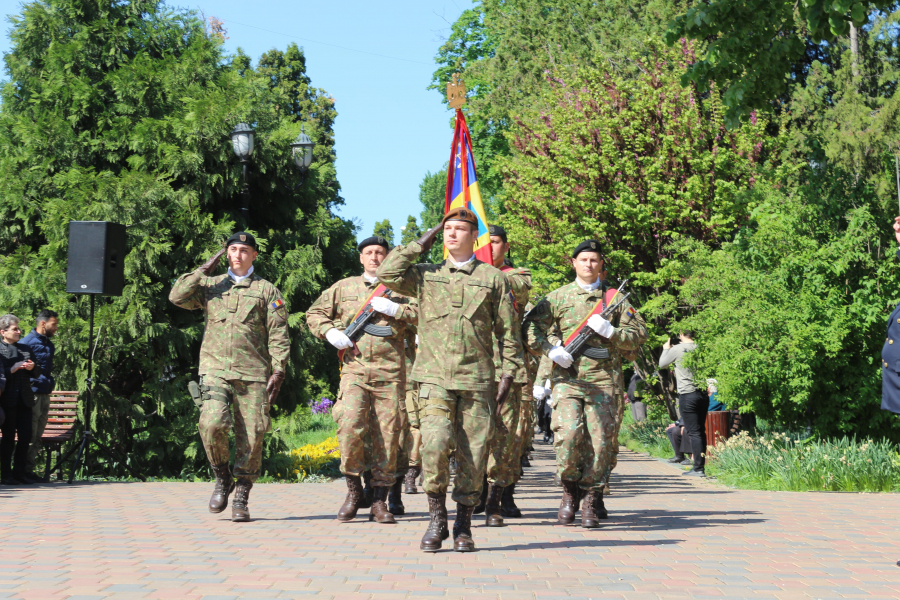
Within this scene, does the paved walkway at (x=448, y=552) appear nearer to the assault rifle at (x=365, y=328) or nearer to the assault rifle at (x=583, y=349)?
the assault rifle at (x=583, y=349)

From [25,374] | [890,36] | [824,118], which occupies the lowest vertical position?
[25,374]

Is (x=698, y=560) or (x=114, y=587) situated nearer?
(x=114, y=587)

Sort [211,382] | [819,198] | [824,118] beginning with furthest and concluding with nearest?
[824,118], [819,198], [211,382]

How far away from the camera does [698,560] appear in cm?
638

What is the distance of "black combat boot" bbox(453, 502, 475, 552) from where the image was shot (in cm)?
665

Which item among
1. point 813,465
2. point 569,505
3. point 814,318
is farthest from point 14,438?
point 814,318

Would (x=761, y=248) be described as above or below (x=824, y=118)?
below

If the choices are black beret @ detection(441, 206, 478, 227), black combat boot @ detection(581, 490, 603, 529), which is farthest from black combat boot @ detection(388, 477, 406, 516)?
black beret @ detection(441, 206, 478, 227)

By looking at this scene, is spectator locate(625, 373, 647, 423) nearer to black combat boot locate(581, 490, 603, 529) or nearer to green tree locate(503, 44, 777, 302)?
green tree locate(503, 44, 777, 302)

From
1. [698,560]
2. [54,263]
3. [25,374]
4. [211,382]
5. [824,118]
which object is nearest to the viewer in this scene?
[698,560]

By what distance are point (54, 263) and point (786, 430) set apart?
1110 centimetres

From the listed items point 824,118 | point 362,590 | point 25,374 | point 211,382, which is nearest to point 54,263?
point 25,374

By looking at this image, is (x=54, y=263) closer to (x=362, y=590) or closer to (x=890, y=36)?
(x=362, y=590)

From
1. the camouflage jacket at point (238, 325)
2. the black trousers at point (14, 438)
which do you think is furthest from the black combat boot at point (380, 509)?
the black trousers at point (14, 438)
